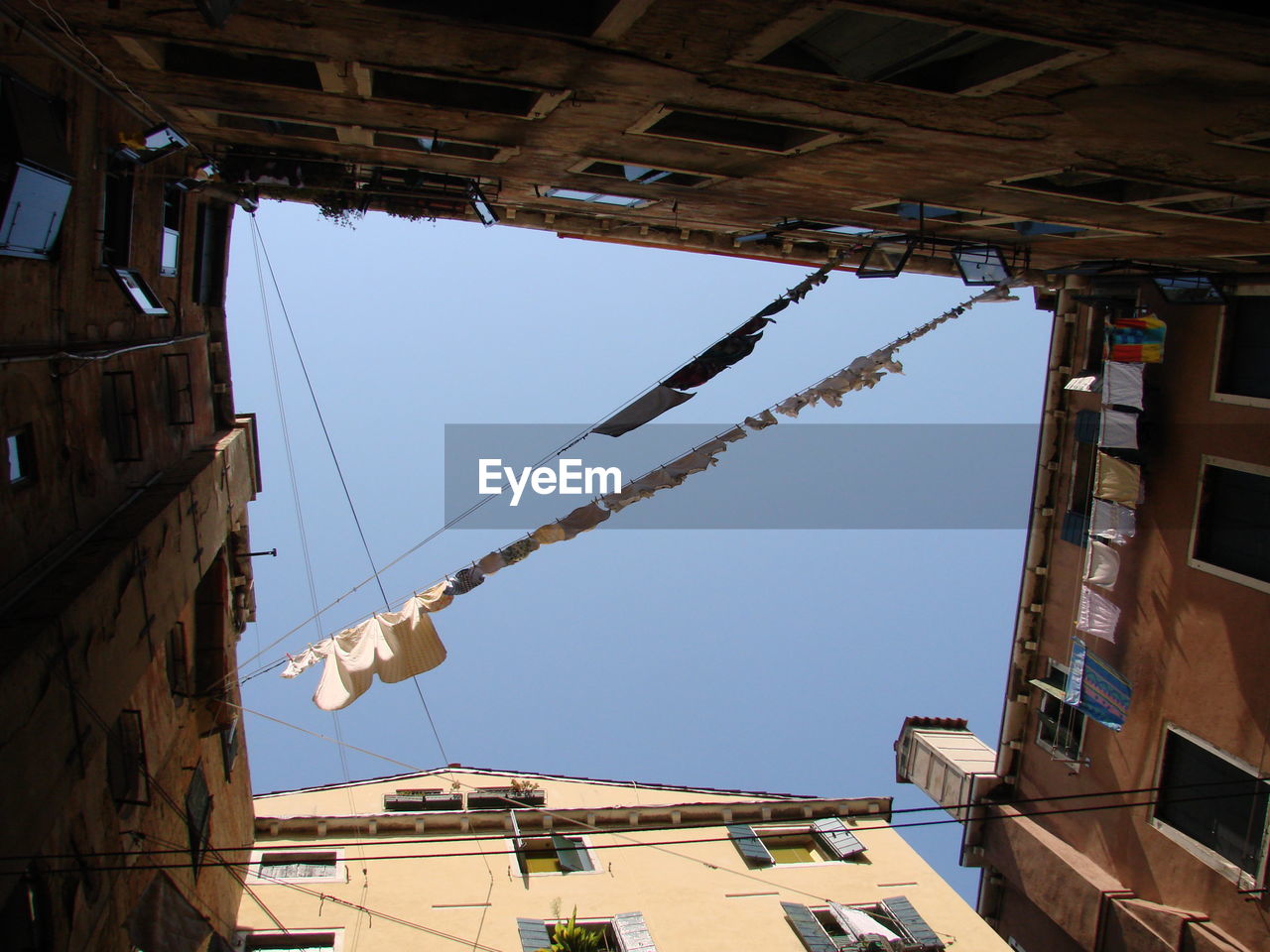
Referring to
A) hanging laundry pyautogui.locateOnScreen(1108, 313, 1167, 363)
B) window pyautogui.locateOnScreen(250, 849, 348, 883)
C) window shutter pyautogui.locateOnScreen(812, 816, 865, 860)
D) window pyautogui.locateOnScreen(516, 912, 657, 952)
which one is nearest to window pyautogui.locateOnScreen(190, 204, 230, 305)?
window pyautogui.locateOnScreen(250, 849, 348, 883)

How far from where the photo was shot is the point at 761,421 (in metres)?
12.3

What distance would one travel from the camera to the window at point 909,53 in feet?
24.6

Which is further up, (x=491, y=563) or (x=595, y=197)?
(x=595, y=197)

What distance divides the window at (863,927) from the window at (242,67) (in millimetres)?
17479

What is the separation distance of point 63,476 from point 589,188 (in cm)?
972

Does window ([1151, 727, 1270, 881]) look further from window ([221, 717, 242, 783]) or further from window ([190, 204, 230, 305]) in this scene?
window ([190, 204, 230, 305])

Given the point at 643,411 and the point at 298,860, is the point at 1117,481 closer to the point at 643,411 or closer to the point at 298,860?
the point at 643,411

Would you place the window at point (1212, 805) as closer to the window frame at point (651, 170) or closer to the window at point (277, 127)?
the window frame at point (651, 170)

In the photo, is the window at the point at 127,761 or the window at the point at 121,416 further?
the window at the point at 121,416

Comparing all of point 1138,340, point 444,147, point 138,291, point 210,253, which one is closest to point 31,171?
point 138,291

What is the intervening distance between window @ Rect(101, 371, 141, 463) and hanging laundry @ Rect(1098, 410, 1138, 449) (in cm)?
1776

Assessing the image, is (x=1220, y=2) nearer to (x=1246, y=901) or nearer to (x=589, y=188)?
(x=589, y=188)

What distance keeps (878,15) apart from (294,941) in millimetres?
17870

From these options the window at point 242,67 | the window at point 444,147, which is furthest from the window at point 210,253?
the window at point 242,67
